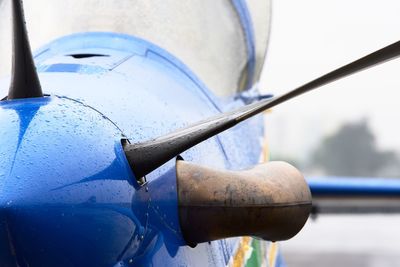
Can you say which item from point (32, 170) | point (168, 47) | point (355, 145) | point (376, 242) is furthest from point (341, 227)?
point (355, 145)

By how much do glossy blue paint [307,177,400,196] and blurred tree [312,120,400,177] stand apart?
42.4m

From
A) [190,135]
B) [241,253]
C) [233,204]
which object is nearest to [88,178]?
[190,135]

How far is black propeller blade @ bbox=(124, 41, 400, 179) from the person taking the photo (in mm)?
2395

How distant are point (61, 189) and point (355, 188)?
6897 mm

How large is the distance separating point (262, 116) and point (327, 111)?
54.0 meters

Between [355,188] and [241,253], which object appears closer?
[241,253]

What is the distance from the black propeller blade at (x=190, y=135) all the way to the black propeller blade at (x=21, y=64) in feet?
1.02

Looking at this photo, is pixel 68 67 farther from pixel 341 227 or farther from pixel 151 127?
pixel 341 227

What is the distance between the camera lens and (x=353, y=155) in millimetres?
53594

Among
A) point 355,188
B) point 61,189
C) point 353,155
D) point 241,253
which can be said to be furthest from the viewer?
point 353,155

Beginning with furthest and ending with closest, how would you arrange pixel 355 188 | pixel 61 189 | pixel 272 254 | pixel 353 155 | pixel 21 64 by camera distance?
pixel 353 155
pixel 355 188
pixel 272 254
pixel 21 64
pixel 61 189

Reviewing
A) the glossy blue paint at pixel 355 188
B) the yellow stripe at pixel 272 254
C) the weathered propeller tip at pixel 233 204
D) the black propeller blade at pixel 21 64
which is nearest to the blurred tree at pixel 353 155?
the glossy blue paint at pixel 355 188

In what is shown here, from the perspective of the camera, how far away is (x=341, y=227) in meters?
22.4

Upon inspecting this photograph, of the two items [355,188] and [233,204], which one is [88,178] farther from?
[355,188]
